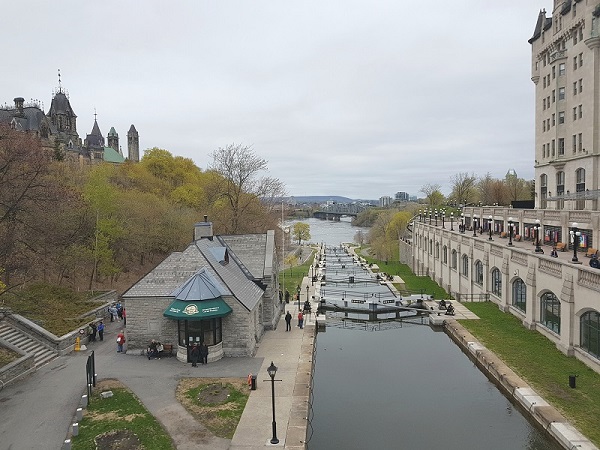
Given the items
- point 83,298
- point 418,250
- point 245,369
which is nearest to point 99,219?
point 83,298

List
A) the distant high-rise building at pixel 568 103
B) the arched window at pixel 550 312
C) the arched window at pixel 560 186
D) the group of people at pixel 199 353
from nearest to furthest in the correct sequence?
1. the group of people at pixel 199 353
2. the arched window at pixel 550 312
3. the distant high-rise building at pixel 568 103
4. the arched window at pixel 560 186

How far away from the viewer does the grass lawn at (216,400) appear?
16.6 m

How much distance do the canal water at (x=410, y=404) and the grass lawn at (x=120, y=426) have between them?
5.38 meters

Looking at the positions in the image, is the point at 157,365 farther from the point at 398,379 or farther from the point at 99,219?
the point at 99,219

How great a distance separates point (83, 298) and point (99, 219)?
840 cm

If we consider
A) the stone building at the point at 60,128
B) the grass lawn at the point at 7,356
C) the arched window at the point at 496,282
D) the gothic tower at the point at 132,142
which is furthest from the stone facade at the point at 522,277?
the gothic tower at the point at 132,142

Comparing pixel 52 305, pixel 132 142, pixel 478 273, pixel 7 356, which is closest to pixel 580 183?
pixel 478 273

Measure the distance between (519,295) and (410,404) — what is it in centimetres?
1574

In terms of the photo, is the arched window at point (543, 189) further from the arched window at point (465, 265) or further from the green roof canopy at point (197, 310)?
the green roof canopy at point (197, 310)

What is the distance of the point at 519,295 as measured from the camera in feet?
104

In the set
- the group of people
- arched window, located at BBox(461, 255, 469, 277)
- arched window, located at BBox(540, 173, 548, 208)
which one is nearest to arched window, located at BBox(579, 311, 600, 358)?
the group of people

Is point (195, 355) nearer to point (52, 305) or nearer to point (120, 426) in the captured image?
point (120, 426)

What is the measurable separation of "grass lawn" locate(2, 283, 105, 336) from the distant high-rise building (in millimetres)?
38005

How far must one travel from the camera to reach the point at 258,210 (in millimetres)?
57812
